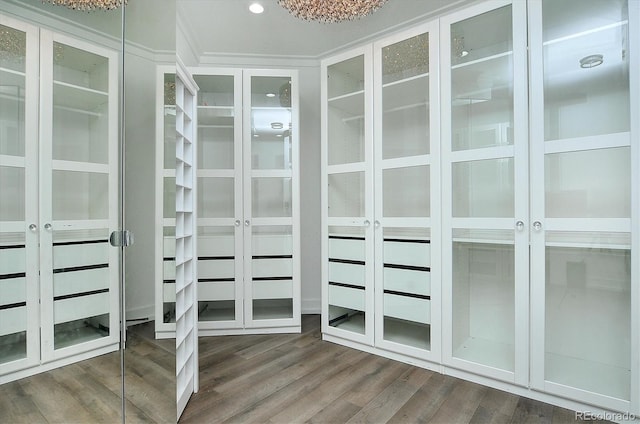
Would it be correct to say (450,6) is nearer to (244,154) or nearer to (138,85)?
(244,154)

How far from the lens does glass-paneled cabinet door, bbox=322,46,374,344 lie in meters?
2.52

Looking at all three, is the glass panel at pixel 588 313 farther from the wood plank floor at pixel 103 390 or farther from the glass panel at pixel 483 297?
the wood plank floor at pixel 103 390

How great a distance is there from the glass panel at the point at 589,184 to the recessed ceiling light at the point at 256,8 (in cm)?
239

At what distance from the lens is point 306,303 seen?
3.52 meters

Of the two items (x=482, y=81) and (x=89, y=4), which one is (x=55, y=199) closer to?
(x=89, y=4)

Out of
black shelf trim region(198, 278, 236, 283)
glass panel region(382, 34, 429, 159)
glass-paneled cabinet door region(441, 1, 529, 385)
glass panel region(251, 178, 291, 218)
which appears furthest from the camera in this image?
glass panel region(251, 178, 291, 218)

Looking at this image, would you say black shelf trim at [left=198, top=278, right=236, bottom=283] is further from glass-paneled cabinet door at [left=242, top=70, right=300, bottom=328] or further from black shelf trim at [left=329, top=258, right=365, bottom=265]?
black shelf trim at [left=329, top=258, right=365, bottom=265]

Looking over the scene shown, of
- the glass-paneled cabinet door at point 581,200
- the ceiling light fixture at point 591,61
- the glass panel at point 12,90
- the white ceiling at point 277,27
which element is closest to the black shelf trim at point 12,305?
the glass panel at point 12,90

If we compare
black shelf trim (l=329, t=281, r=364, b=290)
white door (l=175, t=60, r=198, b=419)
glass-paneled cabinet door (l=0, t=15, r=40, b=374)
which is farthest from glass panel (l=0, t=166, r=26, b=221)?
black shelf trim (l=329, t=281, r=364, b=290)

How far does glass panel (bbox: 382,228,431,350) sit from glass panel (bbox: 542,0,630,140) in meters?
1.04

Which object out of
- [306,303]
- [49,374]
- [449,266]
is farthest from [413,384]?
[49,374]

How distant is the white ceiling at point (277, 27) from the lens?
2.62 metres

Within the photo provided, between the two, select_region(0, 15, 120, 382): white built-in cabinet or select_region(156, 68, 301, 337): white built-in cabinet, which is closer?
select_region(0, 15, 120, 382): white built-in cabinet

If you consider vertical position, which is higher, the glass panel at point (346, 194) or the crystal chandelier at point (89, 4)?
the crystal chandelier at point (89, 4)
